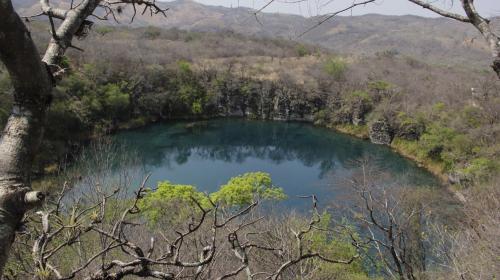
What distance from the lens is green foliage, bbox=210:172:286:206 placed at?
15.4 metres

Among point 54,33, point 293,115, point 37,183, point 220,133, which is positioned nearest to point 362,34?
point 293,115

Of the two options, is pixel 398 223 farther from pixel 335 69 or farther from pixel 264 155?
pixel 335 69

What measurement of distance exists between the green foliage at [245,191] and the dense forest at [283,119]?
0.20 ft

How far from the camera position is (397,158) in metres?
29.1

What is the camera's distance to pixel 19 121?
1262mm

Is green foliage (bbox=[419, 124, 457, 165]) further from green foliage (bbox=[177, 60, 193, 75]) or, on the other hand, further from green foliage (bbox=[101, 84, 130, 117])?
green foliage (bbox=[177, 60, 193, 75])

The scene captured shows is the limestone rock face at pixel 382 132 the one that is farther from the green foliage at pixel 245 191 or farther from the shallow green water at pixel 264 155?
the green foliage at pixel 245 191

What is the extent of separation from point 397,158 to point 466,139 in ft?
19.2

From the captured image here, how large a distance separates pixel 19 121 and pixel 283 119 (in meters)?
40.2

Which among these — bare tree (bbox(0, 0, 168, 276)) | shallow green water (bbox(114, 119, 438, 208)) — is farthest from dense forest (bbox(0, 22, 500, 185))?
bare tree (bbox(0, 0, 168, 276))

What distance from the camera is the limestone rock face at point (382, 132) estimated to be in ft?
108

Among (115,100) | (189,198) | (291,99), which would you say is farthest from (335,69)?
(189,198)

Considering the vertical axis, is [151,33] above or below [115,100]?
above

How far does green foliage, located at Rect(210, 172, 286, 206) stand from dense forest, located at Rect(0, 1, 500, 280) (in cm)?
6
